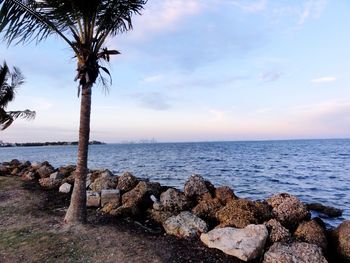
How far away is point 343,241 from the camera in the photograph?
7.96 meters

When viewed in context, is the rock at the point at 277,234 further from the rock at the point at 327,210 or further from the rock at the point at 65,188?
the rock at the point at 65,188

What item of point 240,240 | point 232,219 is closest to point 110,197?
point 232,219

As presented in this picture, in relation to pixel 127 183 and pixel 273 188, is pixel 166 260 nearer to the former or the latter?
pixel 127 183

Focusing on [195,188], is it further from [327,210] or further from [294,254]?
[327,210]

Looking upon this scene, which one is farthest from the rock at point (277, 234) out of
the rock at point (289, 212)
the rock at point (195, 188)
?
the rock at point (195, 188)

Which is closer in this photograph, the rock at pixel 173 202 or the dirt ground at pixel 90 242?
the dirt ground at pixel 90 242

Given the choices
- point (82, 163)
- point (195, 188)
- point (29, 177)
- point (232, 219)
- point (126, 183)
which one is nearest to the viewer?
point (232, 219)

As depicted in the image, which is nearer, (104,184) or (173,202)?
(173,202)

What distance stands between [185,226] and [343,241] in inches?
148

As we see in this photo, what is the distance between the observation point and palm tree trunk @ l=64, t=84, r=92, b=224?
882 cm

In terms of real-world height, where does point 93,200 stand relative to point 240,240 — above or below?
above

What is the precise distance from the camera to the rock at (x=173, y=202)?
10.4 meters

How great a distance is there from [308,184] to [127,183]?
54.7 feet

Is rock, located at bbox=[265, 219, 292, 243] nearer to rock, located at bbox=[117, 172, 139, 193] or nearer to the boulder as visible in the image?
rock, located at bbox=[117, 172, 139, 193]
